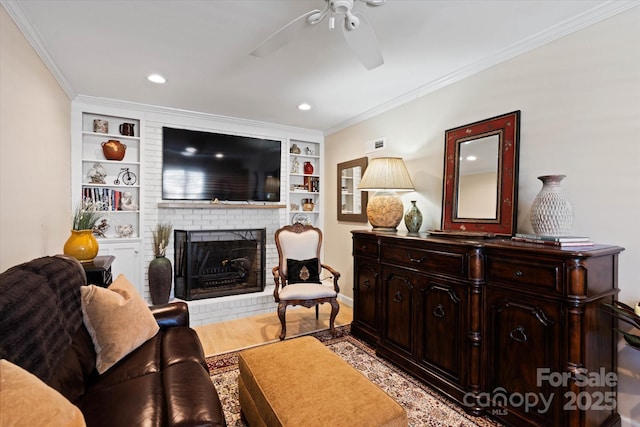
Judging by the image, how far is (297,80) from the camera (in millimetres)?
2926

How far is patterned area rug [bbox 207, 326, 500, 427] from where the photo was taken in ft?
6.32

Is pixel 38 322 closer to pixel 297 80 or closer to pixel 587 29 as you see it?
pixel 297 80

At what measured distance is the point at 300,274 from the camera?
11.5ft

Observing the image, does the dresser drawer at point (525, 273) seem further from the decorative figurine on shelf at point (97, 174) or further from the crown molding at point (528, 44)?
the decorative figurine on shelf at point (97, 174)

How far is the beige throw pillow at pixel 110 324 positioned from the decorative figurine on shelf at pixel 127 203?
2165mm

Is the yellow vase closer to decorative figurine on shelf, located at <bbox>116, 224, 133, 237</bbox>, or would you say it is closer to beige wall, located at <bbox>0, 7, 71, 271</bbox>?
beige wall, located at <bbox>0, 7, 71, 271</bbox>

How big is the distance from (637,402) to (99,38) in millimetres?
4131

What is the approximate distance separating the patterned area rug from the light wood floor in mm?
262

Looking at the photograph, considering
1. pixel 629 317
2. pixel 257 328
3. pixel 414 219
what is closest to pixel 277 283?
pixel 257 328

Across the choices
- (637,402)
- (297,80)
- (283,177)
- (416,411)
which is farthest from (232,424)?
(283,177)

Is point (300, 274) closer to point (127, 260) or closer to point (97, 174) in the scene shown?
point (127, 260)

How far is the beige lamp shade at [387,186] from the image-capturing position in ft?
10.0

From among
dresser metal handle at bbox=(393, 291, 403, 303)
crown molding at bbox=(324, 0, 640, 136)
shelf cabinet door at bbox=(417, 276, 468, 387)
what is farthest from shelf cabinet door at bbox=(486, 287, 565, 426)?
crown molding at bbox=(324, 0, 640, 136)

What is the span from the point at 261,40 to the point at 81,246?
84.6 inches
